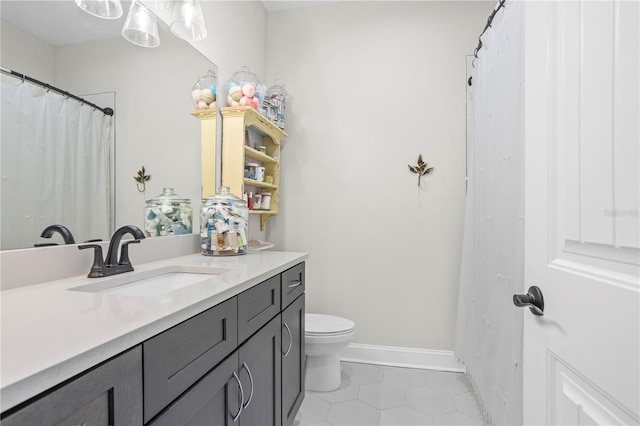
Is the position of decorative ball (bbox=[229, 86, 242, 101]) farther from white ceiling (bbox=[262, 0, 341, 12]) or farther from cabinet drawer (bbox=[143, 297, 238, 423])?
cabinet drawer (bbox=[143, 297, 238, 423])

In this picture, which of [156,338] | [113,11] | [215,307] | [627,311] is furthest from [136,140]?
[627,311]

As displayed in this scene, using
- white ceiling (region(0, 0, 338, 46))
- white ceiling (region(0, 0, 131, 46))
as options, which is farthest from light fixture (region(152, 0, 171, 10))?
white ceiling (region(0, 0, 131, 46))

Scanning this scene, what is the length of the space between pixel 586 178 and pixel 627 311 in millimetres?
251

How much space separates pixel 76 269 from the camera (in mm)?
1058

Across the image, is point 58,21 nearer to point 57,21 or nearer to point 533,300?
point 57,21

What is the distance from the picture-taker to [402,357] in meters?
2.39

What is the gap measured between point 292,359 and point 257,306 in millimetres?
537

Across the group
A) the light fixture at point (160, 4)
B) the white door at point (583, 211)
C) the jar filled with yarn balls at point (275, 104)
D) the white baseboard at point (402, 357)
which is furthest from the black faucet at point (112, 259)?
the white baseboard at point (402, 357)

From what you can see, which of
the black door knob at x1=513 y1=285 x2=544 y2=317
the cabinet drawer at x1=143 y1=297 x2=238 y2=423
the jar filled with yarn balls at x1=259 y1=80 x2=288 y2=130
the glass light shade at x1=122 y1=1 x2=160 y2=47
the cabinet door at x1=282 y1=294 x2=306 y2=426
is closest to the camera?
the cabinet drawer at x1=143 y1=297 x2=238 y2=423

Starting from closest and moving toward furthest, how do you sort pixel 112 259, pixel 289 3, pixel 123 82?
pixel 112 259 → pixel 123 82 → pixel 289 3

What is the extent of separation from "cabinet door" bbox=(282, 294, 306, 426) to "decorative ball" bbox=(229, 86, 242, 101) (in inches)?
47.5

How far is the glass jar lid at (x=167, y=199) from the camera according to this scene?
4.70 feet

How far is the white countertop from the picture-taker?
0.43 m

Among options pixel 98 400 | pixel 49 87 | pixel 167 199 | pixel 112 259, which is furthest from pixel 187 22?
pixel 98 400
